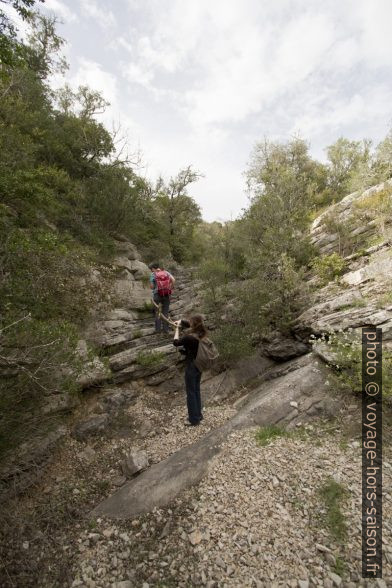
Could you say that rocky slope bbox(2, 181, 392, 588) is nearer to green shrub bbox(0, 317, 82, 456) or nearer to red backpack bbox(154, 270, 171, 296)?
green shrub bbox(0, 317, 82, 456)

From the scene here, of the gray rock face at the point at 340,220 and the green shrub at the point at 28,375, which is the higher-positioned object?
the gray rock face at the point at 340,220

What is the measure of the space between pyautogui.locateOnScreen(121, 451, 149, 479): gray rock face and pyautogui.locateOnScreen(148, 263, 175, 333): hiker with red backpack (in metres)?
5.40

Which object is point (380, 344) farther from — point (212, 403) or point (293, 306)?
point (212, 403)

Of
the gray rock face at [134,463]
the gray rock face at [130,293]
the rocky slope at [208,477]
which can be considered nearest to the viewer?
the rocky slope at [208,477]

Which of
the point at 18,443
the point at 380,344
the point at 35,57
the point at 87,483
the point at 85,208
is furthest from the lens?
the point at 35,57

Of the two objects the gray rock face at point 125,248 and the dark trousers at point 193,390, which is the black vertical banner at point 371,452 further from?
the gray rock face at point 125,248

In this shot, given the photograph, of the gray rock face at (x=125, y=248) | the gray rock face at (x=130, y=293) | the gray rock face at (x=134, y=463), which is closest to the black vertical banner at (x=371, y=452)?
the gray rock face at (x=134, y=463)

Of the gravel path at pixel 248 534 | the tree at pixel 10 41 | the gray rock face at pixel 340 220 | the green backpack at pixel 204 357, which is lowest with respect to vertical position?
the gravel path at pixel 248 534

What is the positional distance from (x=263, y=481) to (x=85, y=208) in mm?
13983

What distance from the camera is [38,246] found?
719 cm

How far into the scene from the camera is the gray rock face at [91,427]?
23.4 ft

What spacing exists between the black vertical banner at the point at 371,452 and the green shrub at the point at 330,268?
181 inches

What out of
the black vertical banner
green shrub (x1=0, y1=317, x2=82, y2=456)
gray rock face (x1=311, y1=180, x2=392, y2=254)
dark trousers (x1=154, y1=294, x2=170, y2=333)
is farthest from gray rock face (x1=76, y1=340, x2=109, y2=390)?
gray rock face (x1=311, y1=180, x2=392, y2=254)

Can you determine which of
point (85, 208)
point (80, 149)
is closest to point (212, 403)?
point (85, 208)
